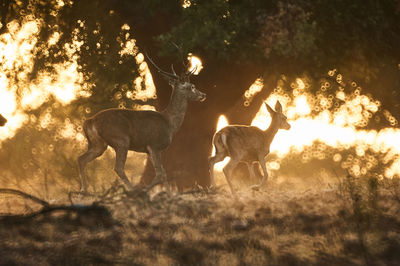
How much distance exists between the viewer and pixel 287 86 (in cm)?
1991

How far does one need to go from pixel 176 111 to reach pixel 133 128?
134 cm

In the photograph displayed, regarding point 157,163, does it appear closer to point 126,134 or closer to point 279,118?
point 126,134

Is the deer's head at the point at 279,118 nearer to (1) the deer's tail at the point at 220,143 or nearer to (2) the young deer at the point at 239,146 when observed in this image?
(2) the young deer at the point at 239,146

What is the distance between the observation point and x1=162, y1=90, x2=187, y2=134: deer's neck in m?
12.3

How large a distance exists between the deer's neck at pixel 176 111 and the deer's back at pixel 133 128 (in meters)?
0.22

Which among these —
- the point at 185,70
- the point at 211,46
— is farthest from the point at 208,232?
the point at 185,70

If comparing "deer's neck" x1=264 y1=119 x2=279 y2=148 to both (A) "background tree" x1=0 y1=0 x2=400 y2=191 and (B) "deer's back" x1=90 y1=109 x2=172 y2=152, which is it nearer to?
(A) "background tree" x1=0 y1=0 x2=400 y2=191

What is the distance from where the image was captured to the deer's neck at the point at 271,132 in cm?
1312

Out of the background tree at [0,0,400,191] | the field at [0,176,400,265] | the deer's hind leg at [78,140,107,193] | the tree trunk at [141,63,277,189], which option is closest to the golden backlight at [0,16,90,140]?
the background tree at [0,0,400,191]

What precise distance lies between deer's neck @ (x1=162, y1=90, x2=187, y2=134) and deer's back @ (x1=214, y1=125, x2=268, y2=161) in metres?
0.85

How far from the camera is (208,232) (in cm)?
766

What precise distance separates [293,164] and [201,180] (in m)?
20.8

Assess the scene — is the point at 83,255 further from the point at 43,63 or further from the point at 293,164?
the point at 293,164

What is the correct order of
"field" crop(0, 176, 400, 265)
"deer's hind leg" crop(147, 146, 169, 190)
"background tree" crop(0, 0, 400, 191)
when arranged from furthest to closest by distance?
1. "background tree" crop(0, 0, 400, 191)
2. "deer's hind leg" crop(147, 146, 169, 190)
3. "field" crop(0, 176, 400, 265)
